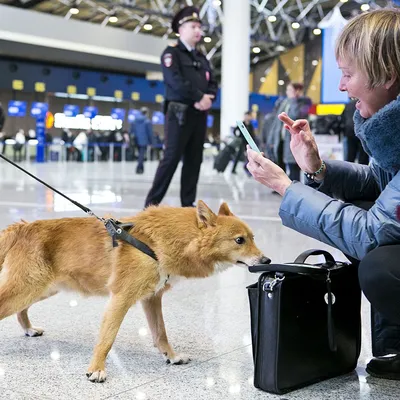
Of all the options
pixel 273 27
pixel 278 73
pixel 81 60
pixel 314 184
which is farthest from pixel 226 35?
pixel 278 73

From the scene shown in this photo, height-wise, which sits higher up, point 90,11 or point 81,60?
point 90,11

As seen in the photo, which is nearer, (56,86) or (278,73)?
(56,86)

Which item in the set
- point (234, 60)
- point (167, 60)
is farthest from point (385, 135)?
point (234, 60)

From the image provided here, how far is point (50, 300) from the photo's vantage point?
131 inches

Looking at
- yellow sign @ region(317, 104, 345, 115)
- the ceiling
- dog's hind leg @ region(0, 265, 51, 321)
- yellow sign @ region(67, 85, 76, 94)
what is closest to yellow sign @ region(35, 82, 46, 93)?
yellow sign @ region(67, 85, 76, 94)

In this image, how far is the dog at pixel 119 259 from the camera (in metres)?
2.17

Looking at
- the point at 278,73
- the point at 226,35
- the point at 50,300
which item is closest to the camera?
the point at 50,300

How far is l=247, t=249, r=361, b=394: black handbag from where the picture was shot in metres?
1.99

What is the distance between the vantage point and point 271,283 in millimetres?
1992

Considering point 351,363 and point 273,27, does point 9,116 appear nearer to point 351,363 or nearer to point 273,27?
point 273,27

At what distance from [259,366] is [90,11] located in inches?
1200

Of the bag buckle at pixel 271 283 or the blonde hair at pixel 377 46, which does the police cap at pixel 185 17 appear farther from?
the bag buckle at pixel 271 283

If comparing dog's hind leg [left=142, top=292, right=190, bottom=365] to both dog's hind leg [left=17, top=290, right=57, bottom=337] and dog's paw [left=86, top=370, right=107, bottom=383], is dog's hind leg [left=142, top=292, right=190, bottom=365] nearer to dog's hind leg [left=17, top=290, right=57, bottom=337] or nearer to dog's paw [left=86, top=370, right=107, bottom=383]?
dog's paw [left=86, top=370, right=107, bottom=383]

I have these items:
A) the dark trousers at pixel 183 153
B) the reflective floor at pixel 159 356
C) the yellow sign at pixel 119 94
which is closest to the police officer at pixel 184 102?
the dark trousers at pixel 183 153
